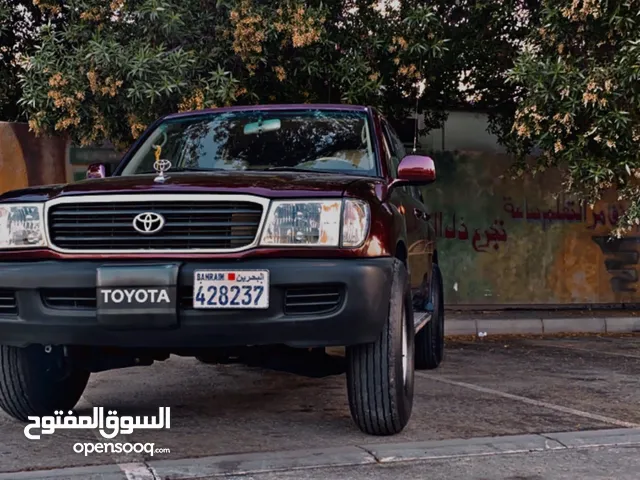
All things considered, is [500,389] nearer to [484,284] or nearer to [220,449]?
[220,449]

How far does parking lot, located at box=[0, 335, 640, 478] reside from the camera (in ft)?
14.4

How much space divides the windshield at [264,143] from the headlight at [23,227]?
106 centimetres

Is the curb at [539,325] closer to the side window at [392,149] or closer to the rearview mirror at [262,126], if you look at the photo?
the side window at [392,149]

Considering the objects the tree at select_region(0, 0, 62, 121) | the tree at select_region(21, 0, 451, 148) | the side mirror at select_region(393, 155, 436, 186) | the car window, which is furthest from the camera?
the tree at select_region(0, 0, 62, 121)

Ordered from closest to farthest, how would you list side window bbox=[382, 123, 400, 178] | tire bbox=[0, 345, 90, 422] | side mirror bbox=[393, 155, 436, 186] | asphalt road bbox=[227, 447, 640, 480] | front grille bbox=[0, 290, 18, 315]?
asphalt road bbox=[227, 447, 640, 480] < front grille bbox=[0, 290, 18, 315] < tire bbox=[0, 345, 90, 422] < side mirror bbox=[393, 155, 436, 186] < side window bbox=[382, 123, 400, 178]

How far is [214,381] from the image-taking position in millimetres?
6547

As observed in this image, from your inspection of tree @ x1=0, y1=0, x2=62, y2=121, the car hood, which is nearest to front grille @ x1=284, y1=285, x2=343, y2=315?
the car hood

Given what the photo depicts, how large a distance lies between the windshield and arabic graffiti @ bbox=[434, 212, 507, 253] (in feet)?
25.0

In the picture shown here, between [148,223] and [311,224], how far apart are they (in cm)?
74

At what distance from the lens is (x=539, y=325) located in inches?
440

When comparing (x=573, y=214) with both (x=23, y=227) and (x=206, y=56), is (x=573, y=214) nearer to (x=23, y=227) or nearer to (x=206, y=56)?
(x=206, y=56)

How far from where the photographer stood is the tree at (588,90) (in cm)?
846

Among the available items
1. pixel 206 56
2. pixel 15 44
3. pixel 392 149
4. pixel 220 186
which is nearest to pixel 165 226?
pixel 220 186

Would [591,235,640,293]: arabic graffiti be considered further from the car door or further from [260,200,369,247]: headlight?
[260,200,369,247]: headlight
